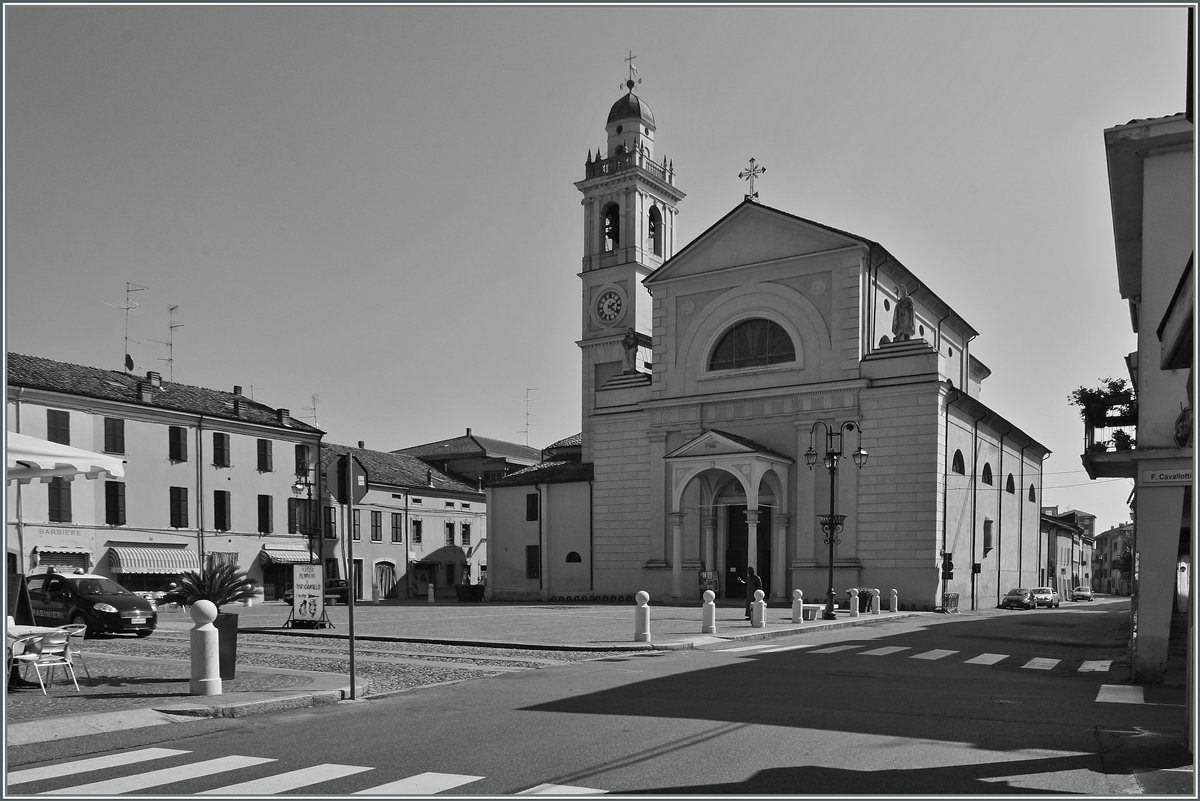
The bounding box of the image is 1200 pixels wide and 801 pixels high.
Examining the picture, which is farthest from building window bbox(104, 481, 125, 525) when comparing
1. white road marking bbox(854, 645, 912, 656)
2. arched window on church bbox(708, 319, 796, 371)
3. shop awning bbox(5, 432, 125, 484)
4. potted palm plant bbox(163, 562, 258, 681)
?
white road marking bbox(854, 645, 912, 656)

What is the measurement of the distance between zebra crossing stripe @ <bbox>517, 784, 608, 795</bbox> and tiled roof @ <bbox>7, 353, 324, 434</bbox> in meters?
37.2

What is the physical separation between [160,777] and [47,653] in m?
5.28

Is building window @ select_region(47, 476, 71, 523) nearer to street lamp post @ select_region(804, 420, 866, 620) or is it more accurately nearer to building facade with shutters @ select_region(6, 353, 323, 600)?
building facade with shutters @ select_region(6, 353, 323, 600)

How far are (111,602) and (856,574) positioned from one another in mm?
26427

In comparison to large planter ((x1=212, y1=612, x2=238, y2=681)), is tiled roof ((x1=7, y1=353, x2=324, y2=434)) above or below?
above

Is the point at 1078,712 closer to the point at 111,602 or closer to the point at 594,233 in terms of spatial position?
the point at 111,602

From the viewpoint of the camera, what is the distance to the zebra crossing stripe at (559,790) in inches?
270

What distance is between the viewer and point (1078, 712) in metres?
11.1

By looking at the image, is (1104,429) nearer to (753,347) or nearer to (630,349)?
(753,347)

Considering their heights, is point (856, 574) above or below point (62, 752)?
below

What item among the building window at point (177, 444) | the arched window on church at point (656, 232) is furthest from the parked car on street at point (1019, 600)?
the building window at point (177, 444)

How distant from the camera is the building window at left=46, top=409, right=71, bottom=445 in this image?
39.5 meters

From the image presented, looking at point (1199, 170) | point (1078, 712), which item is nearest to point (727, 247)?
point (1078, 712)

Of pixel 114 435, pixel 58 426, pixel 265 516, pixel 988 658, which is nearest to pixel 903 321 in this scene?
pixel 988 658
